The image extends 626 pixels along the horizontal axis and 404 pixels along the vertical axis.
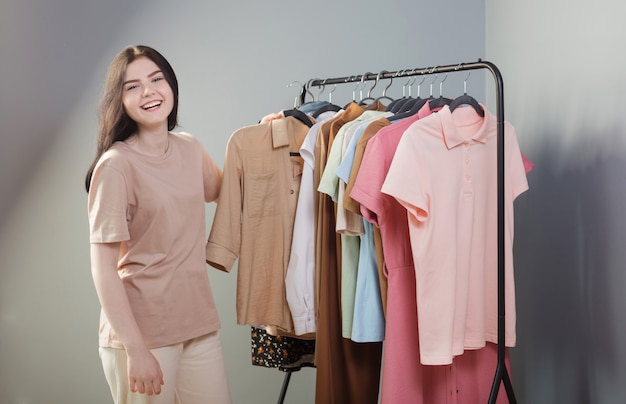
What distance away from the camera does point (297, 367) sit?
280 centimetres

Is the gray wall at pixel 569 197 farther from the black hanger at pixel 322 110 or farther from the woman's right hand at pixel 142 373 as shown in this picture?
the woman's right hand at pixel 142 373

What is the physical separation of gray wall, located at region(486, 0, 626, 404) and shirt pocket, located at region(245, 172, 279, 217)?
1019 mm

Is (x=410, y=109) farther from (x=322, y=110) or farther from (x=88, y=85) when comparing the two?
(x=88, y=85)

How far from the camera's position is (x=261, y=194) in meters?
2.62

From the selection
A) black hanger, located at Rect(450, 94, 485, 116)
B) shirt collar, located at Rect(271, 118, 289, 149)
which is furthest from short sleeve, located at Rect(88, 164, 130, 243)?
black hanger, located at Rect(450, 94, 485, 116)

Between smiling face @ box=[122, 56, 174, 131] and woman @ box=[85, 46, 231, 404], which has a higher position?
smiling face @ box=[122, 56, 174, 131]

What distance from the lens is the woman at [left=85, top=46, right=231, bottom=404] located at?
208 cm

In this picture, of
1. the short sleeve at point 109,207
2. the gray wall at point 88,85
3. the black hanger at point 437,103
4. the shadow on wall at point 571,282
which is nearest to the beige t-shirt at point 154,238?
the short sleeve at point 109,207

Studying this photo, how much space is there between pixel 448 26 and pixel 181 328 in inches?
81.1

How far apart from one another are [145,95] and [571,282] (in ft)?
5.06

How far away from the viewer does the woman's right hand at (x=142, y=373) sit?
6.72 ft

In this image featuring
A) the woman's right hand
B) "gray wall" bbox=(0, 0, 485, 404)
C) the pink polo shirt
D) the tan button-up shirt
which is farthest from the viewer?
"gray wall" bbox=(0, 0, 485, 404)

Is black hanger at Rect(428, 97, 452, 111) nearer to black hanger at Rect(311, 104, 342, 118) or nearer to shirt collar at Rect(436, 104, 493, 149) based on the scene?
shirt collar at Rect(436, 104, 493, 149)

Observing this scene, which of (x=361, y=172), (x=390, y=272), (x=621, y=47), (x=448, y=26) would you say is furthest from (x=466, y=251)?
(x=448, y=26)
